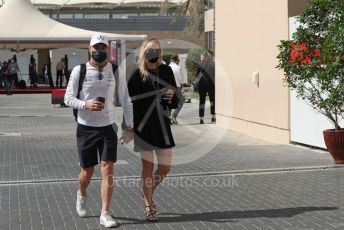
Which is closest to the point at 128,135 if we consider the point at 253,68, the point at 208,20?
the point at 253,68

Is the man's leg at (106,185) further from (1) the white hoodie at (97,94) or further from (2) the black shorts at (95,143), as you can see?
(1) the white hoodie at (97,94)

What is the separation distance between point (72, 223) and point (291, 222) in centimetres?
217

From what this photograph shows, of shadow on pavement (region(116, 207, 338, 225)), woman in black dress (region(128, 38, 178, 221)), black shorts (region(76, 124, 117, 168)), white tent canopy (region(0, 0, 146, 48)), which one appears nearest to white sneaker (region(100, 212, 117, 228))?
shadow on pavement (region(116, 207, 338, 225))

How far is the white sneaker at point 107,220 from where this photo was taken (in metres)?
7.17

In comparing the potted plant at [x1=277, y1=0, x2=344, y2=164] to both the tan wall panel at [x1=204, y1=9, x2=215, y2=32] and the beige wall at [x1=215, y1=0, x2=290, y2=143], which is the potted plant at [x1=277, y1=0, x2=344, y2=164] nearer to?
the beige wall at [x1=215, y1=0, x2=290, y2=143]

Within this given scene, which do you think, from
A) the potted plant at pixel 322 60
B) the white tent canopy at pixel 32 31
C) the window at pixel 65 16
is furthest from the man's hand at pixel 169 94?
the window at pixel 65 16

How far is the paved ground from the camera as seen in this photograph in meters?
7.56

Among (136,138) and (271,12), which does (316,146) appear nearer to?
(271,12)

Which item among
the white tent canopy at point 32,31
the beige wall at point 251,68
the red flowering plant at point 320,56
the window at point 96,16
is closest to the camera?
the red flowering plant at point 320,56

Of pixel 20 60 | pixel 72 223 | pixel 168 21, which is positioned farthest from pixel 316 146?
pixel 168 21

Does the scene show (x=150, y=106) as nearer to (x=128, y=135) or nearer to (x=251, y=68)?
(x=128, y=135)

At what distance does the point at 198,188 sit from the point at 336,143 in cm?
305

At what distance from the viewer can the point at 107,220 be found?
23.7 ft

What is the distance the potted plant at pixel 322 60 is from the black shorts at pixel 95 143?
4730mm
